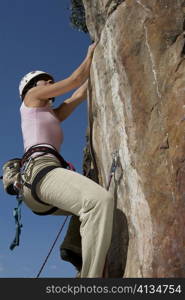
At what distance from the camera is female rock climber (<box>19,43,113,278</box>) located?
17.9 feet

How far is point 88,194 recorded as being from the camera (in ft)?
18.3

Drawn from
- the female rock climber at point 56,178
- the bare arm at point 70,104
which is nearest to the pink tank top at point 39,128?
the female rock climber at point 56,178

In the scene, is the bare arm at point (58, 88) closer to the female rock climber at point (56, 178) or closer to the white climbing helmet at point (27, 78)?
the female rock climber at point (56, 178)

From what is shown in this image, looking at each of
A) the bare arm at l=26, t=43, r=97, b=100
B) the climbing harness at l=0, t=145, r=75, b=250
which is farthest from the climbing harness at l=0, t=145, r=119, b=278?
the bare arm at l=26, t=43, r=97, b=100

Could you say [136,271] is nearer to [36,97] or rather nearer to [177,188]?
[177,188]

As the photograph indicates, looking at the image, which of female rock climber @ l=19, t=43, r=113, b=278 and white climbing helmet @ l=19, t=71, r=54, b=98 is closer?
female rock climber @ l=19, t=43, r=113, b=278

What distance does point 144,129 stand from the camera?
6035 millimetres

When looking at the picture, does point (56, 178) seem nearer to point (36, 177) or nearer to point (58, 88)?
point (36, 177)

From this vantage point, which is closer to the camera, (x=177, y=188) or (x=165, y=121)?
(x=177, y=188)

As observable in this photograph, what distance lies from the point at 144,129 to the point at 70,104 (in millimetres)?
2032

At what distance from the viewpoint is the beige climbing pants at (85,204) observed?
544 cm

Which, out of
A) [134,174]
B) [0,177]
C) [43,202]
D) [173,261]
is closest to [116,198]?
[134,174]

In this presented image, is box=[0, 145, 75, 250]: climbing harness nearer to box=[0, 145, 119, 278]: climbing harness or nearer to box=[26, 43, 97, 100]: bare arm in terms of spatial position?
box=[0, 145, 119, 278]: climbing harness

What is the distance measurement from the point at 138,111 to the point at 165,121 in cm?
48
